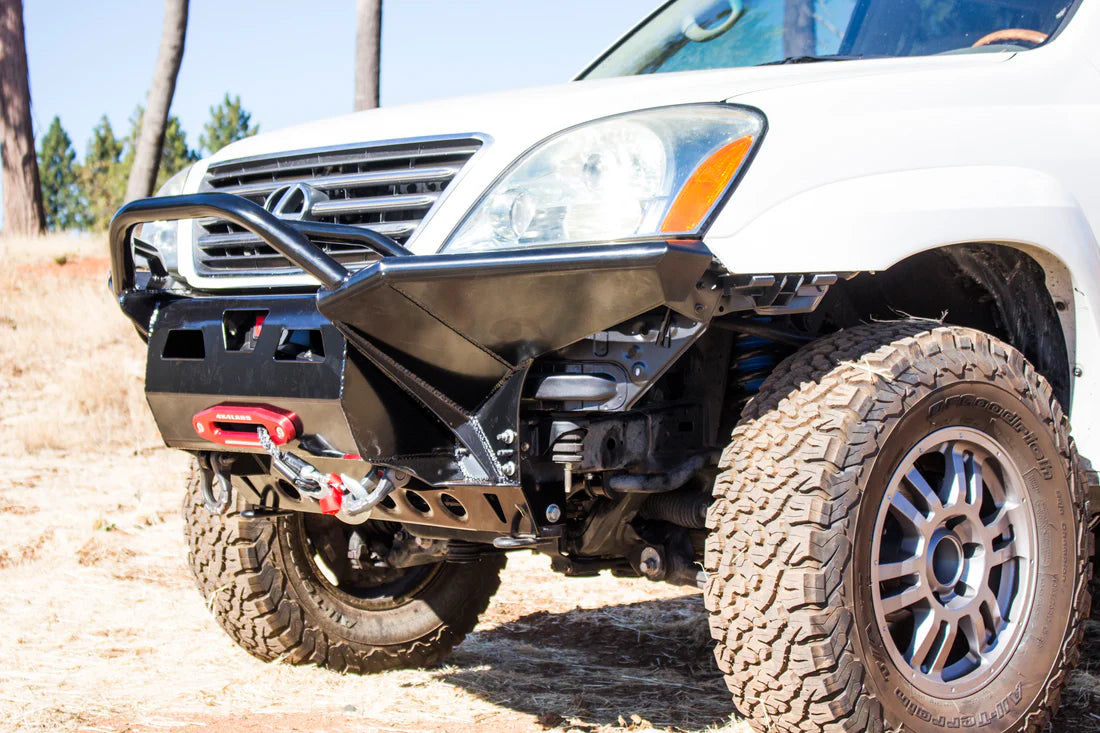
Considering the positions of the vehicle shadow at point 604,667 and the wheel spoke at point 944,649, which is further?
the vehicle shadow at point 604,667

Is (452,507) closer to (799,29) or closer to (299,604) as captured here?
(299,604)

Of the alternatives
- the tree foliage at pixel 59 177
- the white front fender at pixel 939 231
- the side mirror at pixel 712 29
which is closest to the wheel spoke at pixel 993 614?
the white front fender at pixel 939 231

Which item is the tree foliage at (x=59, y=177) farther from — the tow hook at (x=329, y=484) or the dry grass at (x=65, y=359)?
the tow hook at (x=329, y=484)

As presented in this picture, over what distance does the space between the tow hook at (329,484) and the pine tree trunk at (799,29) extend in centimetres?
195

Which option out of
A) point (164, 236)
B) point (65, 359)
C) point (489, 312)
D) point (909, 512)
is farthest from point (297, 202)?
point (65, 359)

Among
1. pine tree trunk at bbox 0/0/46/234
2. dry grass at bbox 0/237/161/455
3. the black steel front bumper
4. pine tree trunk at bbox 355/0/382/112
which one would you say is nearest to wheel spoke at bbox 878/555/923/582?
the black steel front bumper

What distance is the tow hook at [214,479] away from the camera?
10.8 feet

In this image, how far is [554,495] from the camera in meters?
2.86

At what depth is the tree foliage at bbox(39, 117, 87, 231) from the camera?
240 feet

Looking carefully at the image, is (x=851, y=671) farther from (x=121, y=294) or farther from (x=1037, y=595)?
(x=121, y=294)

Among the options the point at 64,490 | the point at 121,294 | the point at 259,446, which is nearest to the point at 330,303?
the point at 259,446

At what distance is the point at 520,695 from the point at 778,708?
1491mm

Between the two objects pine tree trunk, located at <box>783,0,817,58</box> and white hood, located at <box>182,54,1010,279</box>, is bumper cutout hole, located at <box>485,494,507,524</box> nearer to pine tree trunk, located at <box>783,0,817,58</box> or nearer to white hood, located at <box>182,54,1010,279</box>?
white hood, located at <box>182,54,1010,279</box>

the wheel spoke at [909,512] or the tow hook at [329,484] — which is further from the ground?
the tow hook at [329,484]
